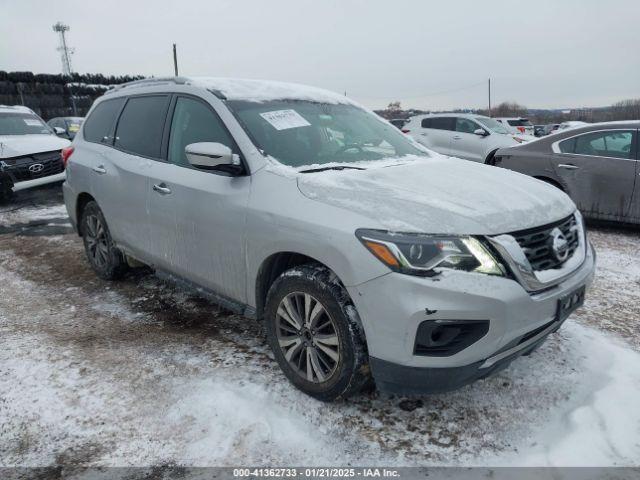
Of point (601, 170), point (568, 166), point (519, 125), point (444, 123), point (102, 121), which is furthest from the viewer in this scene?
point (519, 125)

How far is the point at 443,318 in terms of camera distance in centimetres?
215

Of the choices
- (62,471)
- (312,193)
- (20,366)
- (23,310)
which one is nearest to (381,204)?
(312,193)

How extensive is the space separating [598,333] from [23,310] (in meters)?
4.57

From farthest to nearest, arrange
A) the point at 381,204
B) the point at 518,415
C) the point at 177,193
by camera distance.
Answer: the point at 177,193 → the point at 518,415 → the point at 381,204

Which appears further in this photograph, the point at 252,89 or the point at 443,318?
the point at 252,89

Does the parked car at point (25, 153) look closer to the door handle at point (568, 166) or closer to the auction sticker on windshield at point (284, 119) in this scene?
the auction sticker on windshield at point (284, 119)

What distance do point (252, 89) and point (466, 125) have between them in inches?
362

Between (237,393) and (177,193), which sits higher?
(177,193)

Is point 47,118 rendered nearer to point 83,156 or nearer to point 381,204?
point 83,156

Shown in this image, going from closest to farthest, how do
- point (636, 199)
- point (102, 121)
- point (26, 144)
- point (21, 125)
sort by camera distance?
point (102, 121) → point (636, 199) → point (26, 144) → point (21, 125)

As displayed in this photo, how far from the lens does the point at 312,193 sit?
2.59 m

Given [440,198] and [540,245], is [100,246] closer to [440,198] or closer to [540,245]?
[440,198]

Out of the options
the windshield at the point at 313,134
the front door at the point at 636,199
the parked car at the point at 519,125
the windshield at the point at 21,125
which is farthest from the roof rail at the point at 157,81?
the parked car at the point at 519,125

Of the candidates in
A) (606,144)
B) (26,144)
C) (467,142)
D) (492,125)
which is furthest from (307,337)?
(492,125)
